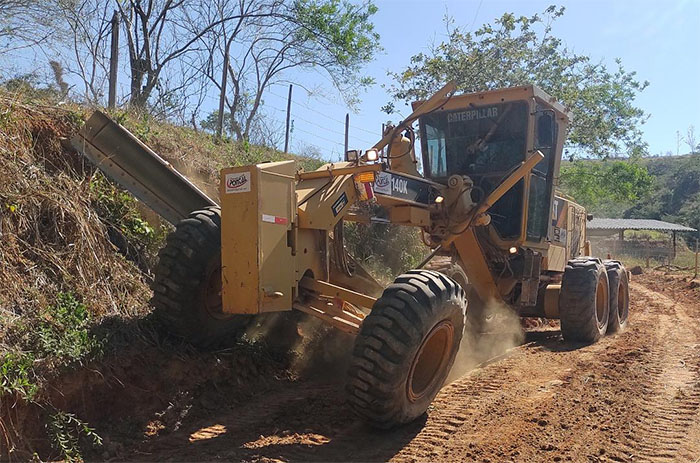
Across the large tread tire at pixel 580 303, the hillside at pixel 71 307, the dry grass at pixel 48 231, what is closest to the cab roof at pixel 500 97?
the large tread tire at pixel 580 303

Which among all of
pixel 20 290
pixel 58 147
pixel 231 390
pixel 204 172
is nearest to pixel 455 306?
pixel 231 390

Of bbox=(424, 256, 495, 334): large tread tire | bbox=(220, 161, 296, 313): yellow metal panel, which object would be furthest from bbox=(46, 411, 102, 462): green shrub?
bbox=(424, 256, 495, 334): large tread tire

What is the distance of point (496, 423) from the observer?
15.4 ft

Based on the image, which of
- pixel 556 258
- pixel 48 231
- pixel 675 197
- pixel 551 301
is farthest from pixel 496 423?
pixel 675 197

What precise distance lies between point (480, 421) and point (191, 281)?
103 inches

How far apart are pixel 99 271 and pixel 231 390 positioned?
1762 millimetres

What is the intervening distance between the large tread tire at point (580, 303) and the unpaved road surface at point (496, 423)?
4.11 feet

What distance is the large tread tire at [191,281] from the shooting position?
5055 mm

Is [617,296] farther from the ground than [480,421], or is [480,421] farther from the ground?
[617,296]

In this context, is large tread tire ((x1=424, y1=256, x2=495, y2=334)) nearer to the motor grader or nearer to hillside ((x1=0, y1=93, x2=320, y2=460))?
A: the motor grader

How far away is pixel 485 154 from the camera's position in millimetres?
7680

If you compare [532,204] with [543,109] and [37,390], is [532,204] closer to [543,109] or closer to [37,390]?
[543,109]

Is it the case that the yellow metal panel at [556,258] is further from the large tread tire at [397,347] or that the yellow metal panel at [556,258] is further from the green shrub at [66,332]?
the green shrub at [66,332]

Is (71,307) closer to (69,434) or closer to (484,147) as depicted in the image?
(69,434)
